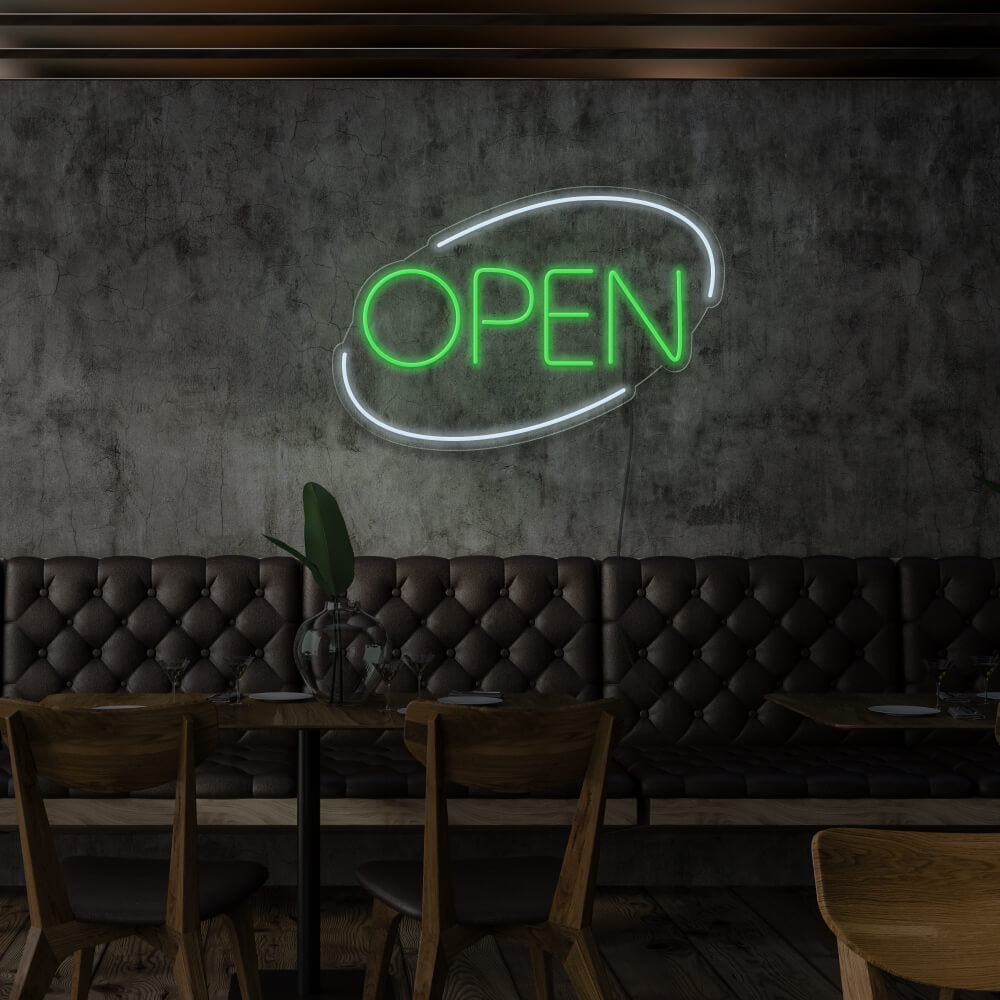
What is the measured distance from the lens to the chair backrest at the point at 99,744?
1.84m

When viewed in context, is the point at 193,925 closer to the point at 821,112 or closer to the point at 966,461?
the point at 966,461

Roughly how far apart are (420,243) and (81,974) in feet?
8.40

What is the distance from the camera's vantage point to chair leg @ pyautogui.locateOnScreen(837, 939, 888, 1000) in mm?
965

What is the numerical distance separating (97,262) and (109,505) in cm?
85

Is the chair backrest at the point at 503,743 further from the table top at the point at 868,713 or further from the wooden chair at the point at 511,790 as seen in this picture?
the table top at the point at 868,713

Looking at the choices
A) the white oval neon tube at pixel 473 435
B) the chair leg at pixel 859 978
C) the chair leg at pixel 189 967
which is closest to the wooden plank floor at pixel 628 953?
the chair leg at pixel 189 967

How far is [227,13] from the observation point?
343 centimetres

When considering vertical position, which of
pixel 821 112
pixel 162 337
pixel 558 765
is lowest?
pixel 558 765

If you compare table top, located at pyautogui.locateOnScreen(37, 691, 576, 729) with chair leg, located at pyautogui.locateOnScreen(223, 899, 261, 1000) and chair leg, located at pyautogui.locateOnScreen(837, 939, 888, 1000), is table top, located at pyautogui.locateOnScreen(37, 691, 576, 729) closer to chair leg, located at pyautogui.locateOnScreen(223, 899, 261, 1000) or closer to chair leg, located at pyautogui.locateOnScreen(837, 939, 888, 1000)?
chair leg, located at pyautogui.locateOnScreen(223, 899, 261, 1000)

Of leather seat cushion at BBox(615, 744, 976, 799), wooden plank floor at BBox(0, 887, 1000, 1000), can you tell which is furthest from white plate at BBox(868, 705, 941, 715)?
wooden plank floor at BBox(0, 887, 1000, 1000)

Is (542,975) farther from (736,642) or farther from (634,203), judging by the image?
(634,203)

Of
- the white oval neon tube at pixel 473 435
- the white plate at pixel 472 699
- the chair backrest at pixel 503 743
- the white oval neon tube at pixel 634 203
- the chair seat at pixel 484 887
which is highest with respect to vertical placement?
the white oval neon tube at pixel 634 203

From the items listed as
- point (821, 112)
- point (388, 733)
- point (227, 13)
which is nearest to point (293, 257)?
point (227, 13)

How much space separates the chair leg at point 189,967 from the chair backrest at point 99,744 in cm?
28
